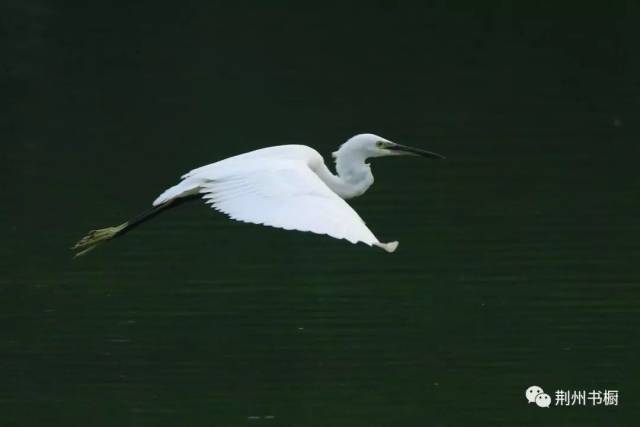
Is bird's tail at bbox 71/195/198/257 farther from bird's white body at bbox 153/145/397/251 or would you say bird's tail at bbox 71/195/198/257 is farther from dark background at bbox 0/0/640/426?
dark background at bbox 0/0/640/426

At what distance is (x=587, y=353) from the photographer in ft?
31.0

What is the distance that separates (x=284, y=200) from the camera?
7.75 meters

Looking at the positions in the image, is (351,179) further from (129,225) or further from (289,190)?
(289,190)

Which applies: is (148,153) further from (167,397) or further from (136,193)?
(167,397)

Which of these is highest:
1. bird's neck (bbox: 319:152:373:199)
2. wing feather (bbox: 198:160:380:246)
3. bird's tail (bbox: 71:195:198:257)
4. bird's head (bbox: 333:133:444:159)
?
bird's head (bbox: 333:133:444:159)

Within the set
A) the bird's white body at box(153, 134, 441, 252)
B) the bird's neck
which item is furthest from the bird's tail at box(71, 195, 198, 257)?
the bird's neck

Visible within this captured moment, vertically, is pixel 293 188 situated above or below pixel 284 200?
above

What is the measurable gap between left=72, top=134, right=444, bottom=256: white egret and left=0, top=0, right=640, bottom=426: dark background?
2.85 ft

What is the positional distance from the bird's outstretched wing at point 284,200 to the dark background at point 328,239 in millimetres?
1145

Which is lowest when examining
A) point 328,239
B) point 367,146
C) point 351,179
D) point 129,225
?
point 129,225

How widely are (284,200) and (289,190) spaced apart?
0.14m

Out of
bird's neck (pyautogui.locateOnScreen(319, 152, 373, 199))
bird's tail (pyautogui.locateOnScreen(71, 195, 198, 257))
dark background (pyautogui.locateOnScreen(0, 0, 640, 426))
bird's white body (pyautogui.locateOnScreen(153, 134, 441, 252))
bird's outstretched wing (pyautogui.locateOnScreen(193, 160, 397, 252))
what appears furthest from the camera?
bird's neck (pyautogui.locateOnScreen(319, 152, 373, 199))

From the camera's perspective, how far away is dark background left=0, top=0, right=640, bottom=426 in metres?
9.03

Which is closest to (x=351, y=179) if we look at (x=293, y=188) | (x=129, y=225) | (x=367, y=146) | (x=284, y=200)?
(x=367, y=146)
